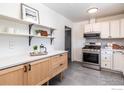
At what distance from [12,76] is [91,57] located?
11.2 ft

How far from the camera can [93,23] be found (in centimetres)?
428

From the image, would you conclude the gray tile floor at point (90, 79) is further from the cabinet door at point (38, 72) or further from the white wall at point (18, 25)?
the white wall at point (18, 25)

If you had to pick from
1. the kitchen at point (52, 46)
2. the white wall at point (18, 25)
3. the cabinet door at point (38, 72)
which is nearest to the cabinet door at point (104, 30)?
the kitchen at point (52, 46)

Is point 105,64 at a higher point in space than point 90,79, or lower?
higher

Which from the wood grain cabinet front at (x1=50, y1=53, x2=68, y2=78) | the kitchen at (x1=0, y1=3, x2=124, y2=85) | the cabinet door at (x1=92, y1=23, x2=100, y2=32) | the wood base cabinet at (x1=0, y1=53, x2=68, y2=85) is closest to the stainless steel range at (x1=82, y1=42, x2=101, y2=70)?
the kitchen at (x1=0, y1=3, x2=124, y2=85)

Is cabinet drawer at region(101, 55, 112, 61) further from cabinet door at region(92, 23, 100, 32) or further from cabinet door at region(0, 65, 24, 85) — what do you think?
cabinet door at region(0, 65, 24, 85)

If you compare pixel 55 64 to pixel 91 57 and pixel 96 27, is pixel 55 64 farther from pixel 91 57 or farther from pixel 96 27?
pixel 96 27

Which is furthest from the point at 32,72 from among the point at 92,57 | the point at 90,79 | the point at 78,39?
the point at 78,39

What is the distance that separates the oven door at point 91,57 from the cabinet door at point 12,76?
3239mm

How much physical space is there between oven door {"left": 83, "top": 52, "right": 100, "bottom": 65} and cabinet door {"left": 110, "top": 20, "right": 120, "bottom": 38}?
104cm

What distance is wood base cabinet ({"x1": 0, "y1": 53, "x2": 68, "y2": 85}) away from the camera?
48.4 inches

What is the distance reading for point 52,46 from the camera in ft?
11.1
